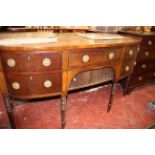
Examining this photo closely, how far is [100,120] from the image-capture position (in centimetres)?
160

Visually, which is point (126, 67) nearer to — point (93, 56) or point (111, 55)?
point (111, 55)

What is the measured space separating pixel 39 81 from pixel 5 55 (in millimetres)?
289

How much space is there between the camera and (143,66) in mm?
2031

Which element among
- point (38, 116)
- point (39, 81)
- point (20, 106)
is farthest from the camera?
point (20, 106)

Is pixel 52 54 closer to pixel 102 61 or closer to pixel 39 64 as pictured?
pixel 39 64

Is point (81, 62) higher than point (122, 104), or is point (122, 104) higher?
point (81, 62)

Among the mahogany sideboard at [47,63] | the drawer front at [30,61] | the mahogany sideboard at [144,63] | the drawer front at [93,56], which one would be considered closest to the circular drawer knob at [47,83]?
the mahogany sideboard at [47,63]

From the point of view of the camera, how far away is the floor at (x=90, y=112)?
1525 millimetres

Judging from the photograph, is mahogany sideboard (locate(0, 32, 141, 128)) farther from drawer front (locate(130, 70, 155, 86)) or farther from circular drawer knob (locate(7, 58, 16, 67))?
drawer front (locate(130, 70, 155, 86))

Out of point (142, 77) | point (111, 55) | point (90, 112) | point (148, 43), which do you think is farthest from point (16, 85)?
point (142, 77)

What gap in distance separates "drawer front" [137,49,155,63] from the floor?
547 millimetres

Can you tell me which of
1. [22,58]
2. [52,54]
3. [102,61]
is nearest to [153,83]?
[102,61]

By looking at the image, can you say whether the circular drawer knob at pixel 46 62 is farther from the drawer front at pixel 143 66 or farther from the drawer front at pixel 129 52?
the drawer front at pixel 143 66

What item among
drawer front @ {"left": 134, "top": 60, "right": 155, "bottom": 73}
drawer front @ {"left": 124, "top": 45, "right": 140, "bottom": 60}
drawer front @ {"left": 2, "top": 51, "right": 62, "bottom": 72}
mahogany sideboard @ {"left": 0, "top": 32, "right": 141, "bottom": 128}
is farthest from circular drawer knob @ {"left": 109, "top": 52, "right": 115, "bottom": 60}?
drawer front @ {"left": 134, "top": 60, "right": 155, "bottom": 73}
